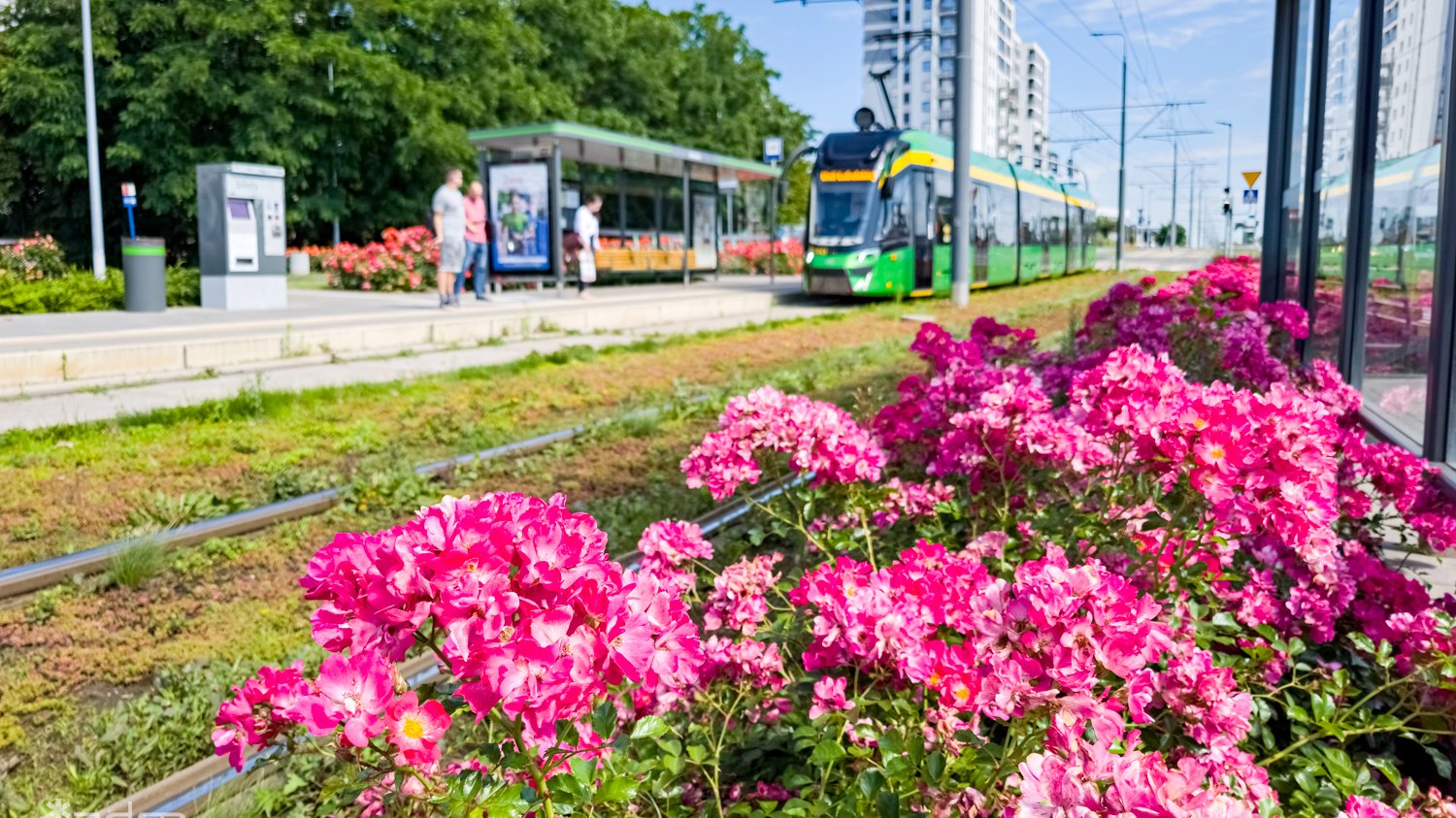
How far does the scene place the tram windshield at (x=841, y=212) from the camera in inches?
837

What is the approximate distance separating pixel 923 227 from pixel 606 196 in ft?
30.0

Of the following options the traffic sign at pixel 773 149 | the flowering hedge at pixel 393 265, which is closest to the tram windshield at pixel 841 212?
the traffic sign at pixel 773 149

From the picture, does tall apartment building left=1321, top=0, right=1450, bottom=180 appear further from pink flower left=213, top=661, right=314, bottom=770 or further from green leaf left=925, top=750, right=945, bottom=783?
pink flower left=213, top=661, right=314, bottom=770

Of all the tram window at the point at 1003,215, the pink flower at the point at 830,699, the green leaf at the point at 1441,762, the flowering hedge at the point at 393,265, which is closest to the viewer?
the pink flower at the point at 830,699

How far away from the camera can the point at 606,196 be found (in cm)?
2828

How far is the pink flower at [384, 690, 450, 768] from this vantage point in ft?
4.68

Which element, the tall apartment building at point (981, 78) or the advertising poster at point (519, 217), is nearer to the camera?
the advertising poster at point (519, 217)

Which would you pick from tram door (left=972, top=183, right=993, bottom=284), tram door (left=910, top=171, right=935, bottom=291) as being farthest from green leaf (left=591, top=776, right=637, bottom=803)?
tram door (left=972, top=183, right=993, bottom=284)

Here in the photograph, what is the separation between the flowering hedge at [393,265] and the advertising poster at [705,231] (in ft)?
26.5

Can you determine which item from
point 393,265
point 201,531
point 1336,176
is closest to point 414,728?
point 201,531

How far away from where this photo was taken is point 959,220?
21.7 meters

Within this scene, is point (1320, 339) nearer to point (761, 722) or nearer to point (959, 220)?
point (761, 722)

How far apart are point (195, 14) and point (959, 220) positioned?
82.2 ft

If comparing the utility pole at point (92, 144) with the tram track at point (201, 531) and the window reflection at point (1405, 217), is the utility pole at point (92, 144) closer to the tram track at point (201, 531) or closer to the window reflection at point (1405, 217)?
the tram track at point (201, 531)
